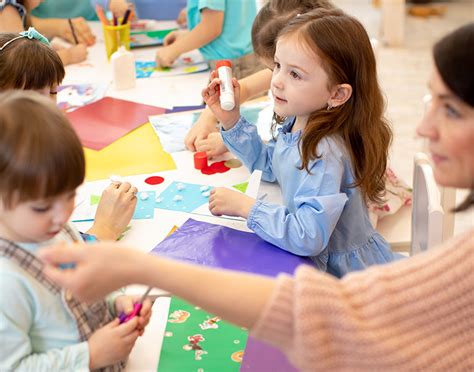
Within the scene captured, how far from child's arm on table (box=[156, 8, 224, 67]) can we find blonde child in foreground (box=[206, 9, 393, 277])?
2.65 ft

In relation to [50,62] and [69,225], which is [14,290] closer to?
[69,225]

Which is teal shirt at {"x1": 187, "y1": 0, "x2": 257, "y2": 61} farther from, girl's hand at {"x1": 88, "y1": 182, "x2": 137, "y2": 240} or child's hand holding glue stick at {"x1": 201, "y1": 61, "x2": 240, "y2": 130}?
girl's hand at {"x1": 88, "y1": 182, "x2": 137, "y2": 240}

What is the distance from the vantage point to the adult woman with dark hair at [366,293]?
683 mm

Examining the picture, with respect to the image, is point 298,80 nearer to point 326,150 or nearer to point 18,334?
point 326,150

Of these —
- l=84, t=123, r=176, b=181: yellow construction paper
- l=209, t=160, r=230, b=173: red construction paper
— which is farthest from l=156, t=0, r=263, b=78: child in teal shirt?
l=209, t=160, r=230, b=173: red construction paper

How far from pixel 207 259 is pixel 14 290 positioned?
1.34 feet

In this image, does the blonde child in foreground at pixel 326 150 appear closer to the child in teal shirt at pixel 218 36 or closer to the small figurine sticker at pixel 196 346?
the small figurine sticker at pixel 196 346

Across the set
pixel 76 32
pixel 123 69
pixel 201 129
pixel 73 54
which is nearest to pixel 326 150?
pixel 201 129

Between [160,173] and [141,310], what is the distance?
59 cm

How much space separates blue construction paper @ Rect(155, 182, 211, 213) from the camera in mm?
1285

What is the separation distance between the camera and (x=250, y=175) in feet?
4.72

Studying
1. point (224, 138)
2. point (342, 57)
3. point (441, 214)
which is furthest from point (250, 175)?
point (441, 214)

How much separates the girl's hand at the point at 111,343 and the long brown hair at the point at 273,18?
2.92 ft

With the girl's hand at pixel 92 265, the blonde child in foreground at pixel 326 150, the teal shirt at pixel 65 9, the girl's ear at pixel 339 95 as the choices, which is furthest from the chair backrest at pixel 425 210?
the teal shirt at pixel 65 9
